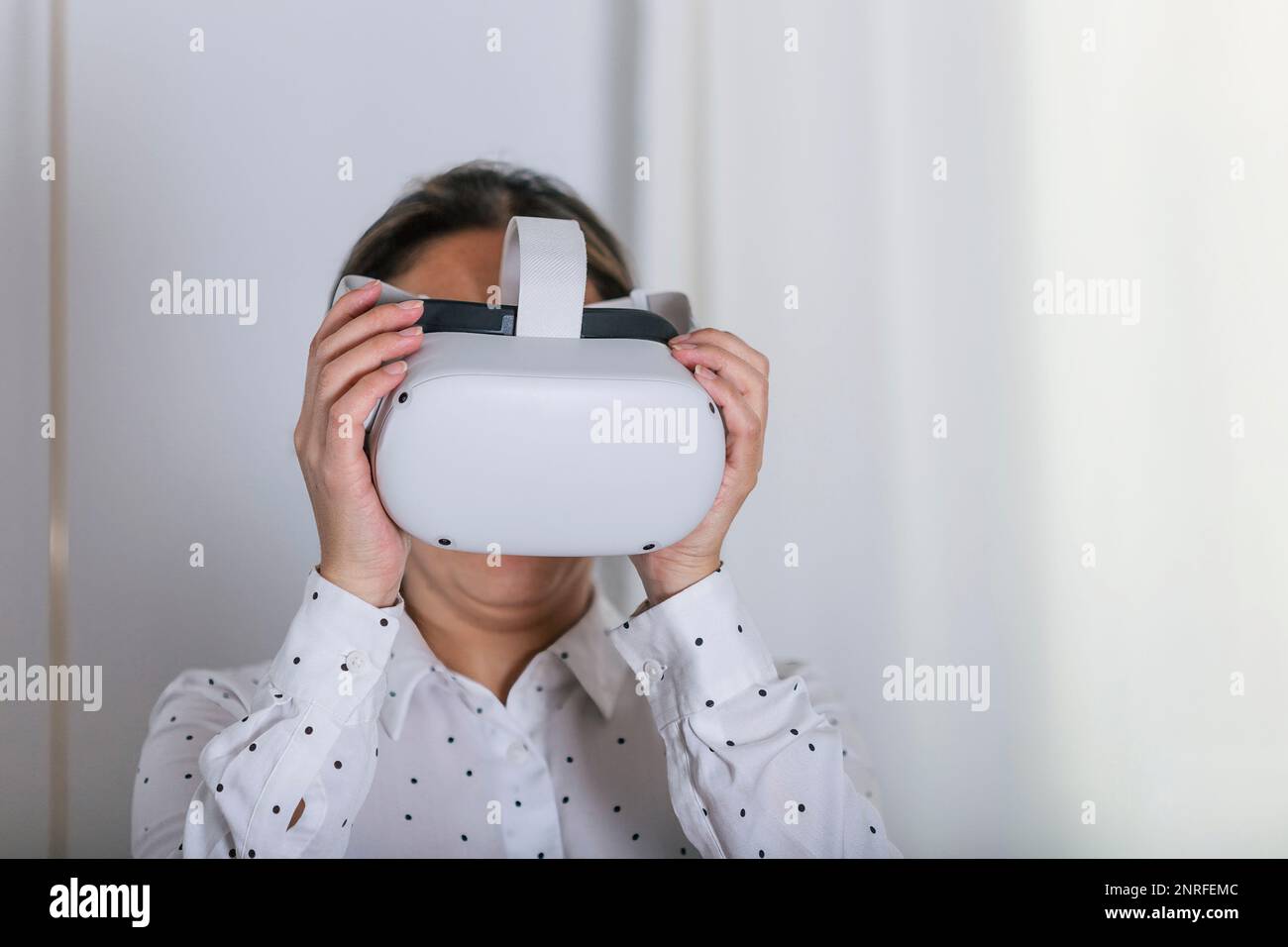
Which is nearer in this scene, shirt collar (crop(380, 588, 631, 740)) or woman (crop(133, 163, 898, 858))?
woman (crop(133, 163, 898, 858))

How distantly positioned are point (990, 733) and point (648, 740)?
0.37 meters

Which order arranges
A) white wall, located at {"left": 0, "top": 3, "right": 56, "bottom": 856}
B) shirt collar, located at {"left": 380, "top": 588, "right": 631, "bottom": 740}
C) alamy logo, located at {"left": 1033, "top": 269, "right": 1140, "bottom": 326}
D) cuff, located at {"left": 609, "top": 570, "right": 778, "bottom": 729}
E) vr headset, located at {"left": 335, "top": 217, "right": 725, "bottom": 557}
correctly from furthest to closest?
1. alamy logo, located at {"left": 1033, "top": 269, "right": 1140, "bottom": 326}
2. white wall, located at {"left": 0, "top": 3, "right": 56, "bottom": 856}
3. shirt collar, located at {"left": 380, "top": 588, "right": 631, "bottom": 740}
4. cuff, located at {"left": 609, "top": 570, "right": 778, "bottom": 729}
5. vr headset, located at {"left": 335, "top": 217, "right": 725, "bottom": 557}

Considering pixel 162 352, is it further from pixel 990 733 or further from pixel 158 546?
pixel 990 733

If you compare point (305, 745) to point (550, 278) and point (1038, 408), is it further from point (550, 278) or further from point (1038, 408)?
point (1038, 408)

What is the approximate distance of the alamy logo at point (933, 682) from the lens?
967 millimetres

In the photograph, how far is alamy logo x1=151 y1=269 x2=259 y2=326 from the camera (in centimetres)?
88

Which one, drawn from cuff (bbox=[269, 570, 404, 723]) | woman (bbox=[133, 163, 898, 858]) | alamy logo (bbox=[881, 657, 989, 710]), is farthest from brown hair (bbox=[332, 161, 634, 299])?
alamy logo (bbox=[881, 657, 989, 710])

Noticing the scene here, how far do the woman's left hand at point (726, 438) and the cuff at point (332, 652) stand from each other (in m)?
0.16
